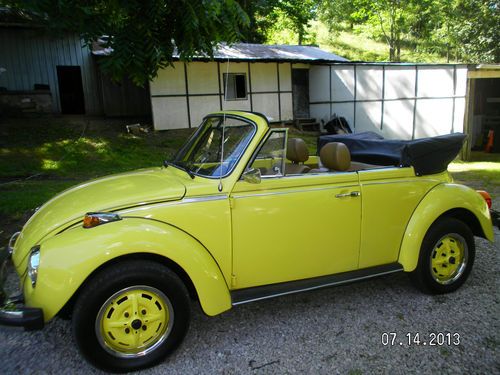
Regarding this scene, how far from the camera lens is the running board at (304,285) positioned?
332 centimetres

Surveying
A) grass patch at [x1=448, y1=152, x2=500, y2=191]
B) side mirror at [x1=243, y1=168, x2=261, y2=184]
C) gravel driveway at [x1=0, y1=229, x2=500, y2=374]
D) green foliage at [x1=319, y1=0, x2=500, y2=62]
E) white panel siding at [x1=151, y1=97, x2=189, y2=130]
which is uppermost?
green foliage at [x1=319, y1=0, x2=500, y2=62]

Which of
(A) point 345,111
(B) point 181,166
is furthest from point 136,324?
(A) point 345,111

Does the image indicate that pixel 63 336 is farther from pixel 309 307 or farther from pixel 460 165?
pixel 460 165

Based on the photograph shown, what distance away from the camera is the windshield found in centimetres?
349

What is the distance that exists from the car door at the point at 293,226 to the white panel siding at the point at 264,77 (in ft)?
52.3

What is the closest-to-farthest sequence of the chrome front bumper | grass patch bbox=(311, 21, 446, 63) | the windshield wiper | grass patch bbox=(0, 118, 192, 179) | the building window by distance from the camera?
the chrome front bumper → the windshield wiper → grass patch bbox=(0, 118, 192, 179) → the building window → grass patch bbox=(311, 21, 446, 63)

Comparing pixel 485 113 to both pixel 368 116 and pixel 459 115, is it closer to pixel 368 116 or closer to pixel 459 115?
pixel 459 115

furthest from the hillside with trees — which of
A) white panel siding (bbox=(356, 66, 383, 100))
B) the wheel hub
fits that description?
white panel siding (bbox=(356, 66, 383, 100))

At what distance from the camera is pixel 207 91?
1791 centimetres

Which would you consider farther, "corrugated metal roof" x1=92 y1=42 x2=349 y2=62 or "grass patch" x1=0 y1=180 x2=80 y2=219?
"corrugated metal roof" x1=92 y1=42 x2=349 y2=62

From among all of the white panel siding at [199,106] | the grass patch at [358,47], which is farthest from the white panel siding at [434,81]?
the grass patch at [358,47]

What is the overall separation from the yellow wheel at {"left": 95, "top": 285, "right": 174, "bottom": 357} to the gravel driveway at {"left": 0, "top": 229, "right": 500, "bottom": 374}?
0.24 meters

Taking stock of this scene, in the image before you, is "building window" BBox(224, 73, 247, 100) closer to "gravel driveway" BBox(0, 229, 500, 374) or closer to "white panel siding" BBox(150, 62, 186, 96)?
"white panel siding" BBox(150, 62, 186, 96)

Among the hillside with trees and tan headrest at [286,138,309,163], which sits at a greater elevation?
the hillside with trees
